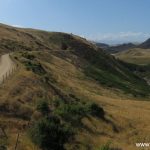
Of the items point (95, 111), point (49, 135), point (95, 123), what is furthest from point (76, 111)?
point (49, 135)

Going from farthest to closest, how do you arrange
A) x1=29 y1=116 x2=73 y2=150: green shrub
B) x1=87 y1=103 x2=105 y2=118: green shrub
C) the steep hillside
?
the steep hillside, x1=87 y1=103 x2=105 y2=118: green shrub, x1=29 y1=116 x2=73 y2=150: green shrub

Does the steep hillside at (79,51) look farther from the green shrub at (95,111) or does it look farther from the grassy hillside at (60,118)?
the green shrub at (95,111)

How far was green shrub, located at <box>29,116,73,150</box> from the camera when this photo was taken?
37.7 meters

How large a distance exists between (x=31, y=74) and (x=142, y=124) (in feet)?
62.4

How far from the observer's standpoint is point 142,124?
5766cm

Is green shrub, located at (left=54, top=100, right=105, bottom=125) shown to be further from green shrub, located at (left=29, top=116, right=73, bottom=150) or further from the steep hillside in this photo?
the steep hillside

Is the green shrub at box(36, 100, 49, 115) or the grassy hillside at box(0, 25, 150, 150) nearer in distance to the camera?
the grassy hillside at box(0, 25, 150, 150)

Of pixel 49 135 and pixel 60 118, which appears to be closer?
pixel 49 135

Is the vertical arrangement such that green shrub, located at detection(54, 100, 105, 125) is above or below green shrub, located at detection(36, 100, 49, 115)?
below

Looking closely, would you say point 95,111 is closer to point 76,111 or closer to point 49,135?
point 76,111

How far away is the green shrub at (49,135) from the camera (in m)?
37.7

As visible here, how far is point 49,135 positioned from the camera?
125 feet

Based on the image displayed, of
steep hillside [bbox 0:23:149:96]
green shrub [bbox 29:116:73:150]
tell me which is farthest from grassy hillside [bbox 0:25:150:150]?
steep hillside [bbox 0:23:149:96]

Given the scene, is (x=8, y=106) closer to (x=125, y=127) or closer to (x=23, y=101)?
(x=23, y=101)
